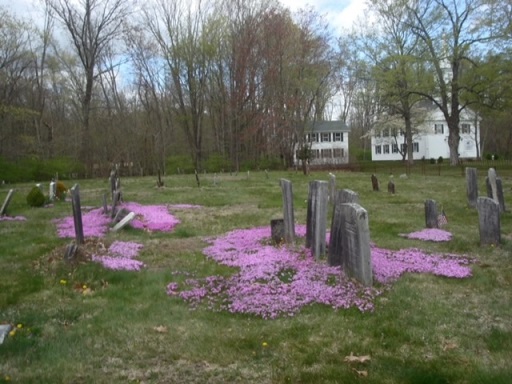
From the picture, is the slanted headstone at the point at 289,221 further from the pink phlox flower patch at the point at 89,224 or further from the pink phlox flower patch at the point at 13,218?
the pink phlox flower patch at the point at 13,218

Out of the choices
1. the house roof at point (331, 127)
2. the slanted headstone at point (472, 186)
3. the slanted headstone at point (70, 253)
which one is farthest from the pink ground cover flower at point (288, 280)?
the house roof at point (331, 127)

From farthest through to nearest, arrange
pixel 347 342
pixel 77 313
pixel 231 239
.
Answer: pixel 231 239, pixel 77 313, pixel 347 342

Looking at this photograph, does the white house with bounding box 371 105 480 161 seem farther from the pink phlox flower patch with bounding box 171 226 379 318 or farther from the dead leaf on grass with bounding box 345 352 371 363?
the dead leaf on grass with bounding box 345 352 371 363

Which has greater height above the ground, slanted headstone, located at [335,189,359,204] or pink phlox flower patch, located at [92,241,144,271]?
slanted headstone, located at [335,189,359,204]

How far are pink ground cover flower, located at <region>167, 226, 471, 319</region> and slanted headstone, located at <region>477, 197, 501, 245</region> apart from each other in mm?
1498

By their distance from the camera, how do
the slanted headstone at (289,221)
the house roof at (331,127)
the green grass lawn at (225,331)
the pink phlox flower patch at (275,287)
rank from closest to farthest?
the green grass lawn at (225,331), the pink phlox flower patch at (275,287), the slanted headstone at (289,221), the house roof at (331,127)

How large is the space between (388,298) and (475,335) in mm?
1569

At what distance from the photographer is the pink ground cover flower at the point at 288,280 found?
7062mm

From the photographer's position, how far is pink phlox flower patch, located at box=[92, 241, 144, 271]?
374 inches

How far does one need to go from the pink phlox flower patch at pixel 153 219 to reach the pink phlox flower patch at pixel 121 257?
2474mm

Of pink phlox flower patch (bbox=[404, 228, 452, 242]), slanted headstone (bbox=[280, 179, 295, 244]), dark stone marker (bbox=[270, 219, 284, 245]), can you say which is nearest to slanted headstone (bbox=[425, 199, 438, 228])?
pink phlox flower patch (bbox=[404, 228, 452, 242])

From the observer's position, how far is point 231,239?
1209 centimetres

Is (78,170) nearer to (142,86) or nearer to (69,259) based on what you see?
(142,86)

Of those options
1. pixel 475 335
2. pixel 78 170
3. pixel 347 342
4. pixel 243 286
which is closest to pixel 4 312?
pixel 243 286
